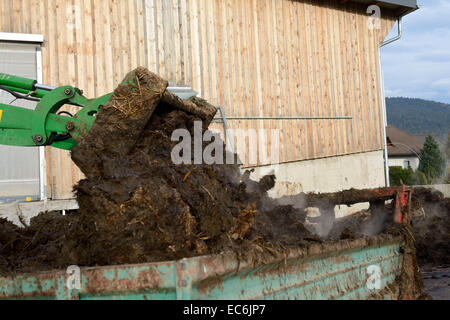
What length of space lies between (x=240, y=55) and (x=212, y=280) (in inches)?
327

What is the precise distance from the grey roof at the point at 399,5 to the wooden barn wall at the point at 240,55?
26 centimetres

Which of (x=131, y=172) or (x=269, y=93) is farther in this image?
(x=269, y=93)

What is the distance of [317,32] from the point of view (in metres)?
11.7

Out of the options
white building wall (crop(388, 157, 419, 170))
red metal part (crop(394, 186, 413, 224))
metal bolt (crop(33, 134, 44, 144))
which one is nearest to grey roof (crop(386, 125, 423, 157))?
white building wall (crop(388, 157, 419, 170))

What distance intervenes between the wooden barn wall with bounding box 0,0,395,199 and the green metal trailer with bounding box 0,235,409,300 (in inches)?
229

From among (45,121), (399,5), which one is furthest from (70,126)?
(399,5)

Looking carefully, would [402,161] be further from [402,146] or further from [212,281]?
[212,281]

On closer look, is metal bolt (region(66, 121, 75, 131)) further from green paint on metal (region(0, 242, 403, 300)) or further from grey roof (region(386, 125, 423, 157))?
grey roof (region(386, 125, 423, 157))

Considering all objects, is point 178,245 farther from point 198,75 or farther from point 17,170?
point 198,75

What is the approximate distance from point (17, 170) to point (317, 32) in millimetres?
7751

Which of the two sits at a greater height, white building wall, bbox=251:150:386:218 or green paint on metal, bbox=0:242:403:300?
white building wall, bbox=251:150:386:218

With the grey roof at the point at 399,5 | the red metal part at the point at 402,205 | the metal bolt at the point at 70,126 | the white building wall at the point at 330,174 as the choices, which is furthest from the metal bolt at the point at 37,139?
the grey roof at the point at 399,5

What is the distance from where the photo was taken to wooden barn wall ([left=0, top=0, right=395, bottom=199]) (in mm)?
8039

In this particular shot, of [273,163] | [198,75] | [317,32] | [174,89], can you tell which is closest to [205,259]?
[174,89]
